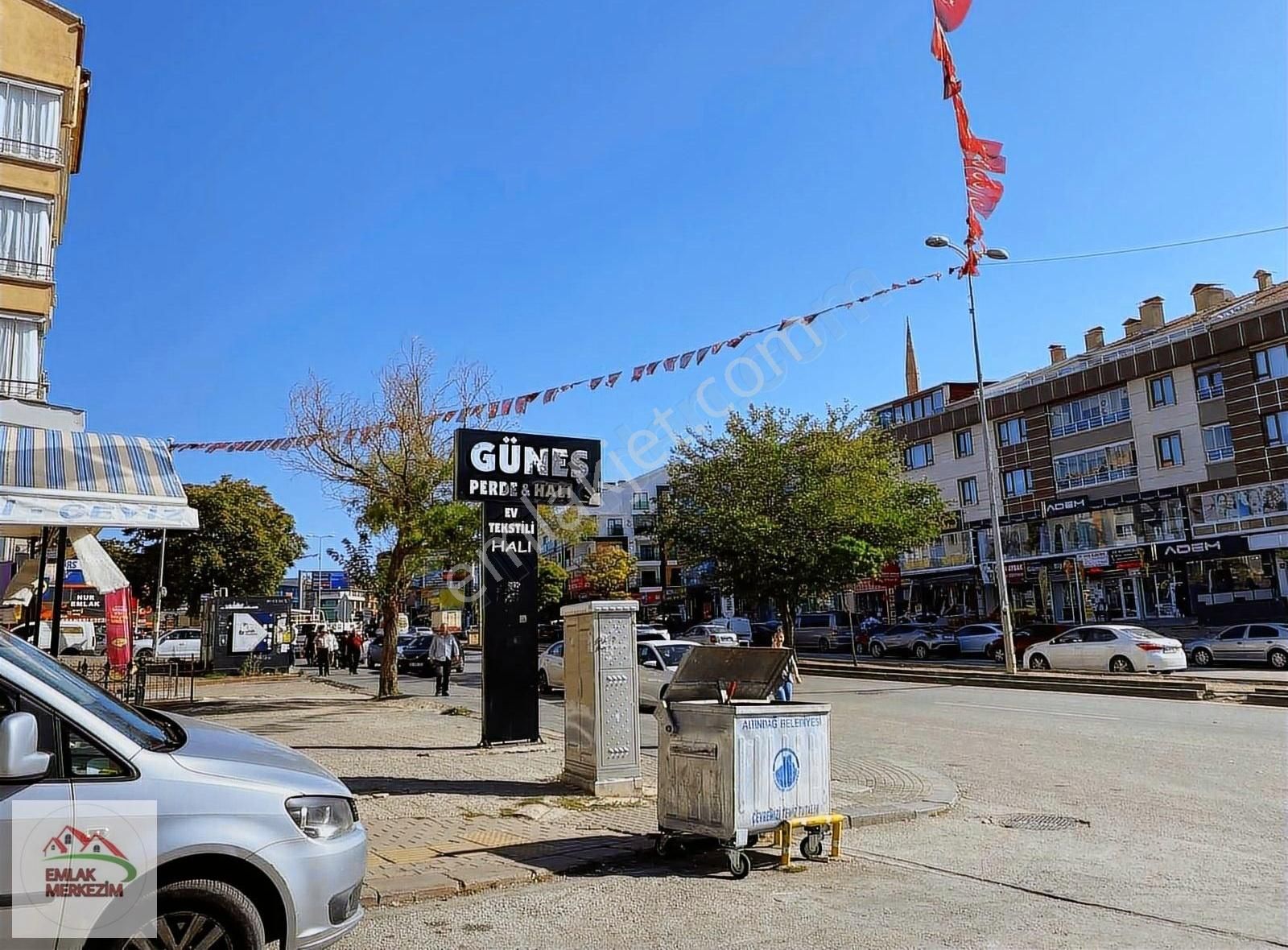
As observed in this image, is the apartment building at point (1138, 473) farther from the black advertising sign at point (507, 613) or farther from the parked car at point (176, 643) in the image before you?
the parked car at point (176, 643)

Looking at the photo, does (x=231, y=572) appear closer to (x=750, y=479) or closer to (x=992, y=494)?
(x=750, y=479)

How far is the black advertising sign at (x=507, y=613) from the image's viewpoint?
12.5 meters

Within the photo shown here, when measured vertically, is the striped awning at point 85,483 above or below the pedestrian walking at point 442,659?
above

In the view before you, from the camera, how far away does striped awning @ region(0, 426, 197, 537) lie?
373 inches

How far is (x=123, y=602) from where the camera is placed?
2314cm

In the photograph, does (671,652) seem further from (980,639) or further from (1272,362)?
(1272,362)

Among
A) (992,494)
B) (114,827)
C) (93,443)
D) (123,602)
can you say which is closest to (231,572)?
(123,602)

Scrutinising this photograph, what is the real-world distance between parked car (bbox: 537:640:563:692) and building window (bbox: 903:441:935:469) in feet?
125

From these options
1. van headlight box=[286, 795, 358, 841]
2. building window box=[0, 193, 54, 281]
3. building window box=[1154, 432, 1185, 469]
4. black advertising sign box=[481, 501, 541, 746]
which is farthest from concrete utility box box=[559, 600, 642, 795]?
building window box=[1154, 432, 1185, 469]

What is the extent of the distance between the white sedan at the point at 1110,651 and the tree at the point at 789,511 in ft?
20.1

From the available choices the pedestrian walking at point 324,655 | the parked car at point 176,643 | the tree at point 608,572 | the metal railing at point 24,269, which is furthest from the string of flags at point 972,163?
the tree at point 608,572

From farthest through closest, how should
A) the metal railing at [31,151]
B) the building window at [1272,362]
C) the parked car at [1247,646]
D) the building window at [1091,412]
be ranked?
the building window at [1091,412]
the building window at [1272,362]
the parked car at [1247,646]
the metal railing at [31,151]

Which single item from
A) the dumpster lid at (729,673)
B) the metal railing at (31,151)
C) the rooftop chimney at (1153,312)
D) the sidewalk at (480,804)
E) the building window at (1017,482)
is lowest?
the sidewalk at (480,804)

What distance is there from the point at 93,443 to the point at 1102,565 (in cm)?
4475
